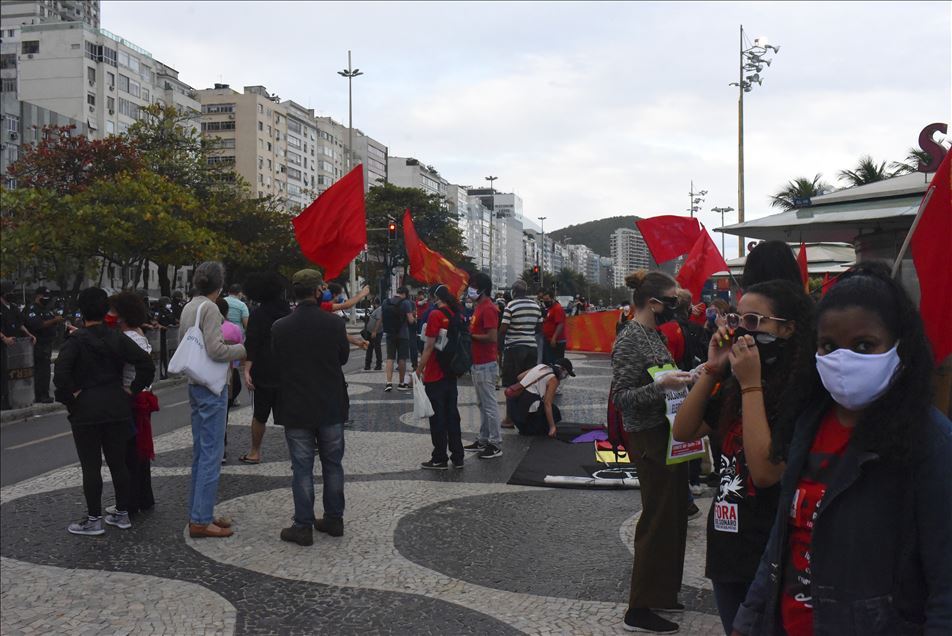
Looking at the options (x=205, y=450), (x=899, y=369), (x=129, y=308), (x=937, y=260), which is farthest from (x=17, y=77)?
(x=899, y=369)

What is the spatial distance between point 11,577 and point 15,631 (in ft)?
3.07

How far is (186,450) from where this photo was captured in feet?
30.5

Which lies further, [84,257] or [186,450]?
[84,257]

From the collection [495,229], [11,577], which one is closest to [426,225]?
[11,577]

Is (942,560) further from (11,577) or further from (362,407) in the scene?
(362,407)

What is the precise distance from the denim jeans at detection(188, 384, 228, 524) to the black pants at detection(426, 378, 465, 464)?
8.38 ft

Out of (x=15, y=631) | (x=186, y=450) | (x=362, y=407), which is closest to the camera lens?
(x=15, y=631)

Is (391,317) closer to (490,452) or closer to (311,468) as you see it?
(490,452)

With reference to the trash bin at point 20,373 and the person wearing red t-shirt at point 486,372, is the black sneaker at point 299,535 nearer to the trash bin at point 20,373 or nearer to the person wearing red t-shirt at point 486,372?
the person wearing red t-shirt at point 486,372

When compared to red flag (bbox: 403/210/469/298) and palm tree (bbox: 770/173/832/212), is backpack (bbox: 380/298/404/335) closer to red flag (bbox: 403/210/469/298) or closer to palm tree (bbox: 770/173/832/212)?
red flag (bbox: 403/210/469/298)

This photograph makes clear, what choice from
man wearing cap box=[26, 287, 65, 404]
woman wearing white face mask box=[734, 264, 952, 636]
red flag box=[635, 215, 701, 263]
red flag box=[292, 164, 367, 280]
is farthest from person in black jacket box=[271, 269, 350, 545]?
man wearing cap box=[26, 287, 65, 404]

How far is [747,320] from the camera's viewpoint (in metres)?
2.62

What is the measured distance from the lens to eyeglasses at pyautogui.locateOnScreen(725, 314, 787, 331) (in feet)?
8.57

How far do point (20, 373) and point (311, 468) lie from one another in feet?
30.5
